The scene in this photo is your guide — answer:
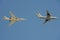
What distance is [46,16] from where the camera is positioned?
600 inches

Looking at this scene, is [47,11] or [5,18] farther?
[5,18]

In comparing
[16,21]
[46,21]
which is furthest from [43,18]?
[16,21]

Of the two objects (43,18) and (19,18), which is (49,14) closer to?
(43,18)

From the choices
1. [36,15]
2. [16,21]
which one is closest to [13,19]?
[16,21]

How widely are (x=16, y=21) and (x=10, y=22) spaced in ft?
0.95

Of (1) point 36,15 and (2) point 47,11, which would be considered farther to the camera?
(1) point 36,15

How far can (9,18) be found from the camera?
15.6 m

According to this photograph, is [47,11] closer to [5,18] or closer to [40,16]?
[40,16]

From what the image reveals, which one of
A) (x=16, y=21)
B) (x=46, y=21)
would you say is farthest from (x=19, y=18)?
(x=46, y=21)

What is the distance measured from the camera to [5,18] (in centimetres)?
1584

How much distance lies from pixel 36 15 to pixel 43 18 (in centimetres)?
52

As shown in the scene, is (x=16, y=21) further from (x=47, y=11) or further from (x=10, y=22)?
(x=47, y=11)

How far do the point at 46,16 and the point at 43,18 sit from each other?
1.01 ft

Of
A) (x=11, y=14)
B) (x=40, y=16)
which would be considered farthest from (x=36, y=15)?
(x=11, y=14)
